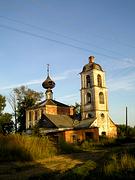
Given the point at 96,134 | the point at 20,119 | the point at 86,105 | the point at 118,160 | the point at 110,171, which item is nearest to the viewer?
the point at 110,171

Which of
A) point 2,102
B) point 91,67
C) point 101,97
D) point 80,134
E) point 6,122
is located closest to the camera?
point 80,134

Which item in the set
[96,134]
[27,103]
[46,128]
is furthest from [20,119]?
[96,134]

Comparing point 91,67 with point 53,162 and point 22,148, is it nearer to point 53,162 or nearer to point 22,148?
point 22,148

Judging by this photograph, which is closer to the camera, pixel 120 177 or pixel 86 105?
pixel 120 177

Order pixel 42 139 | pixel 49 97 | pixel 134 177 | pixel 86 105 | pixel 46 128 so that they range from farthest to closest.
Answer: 1. pixel 49 97
2. pixel 86 105
3. pixel 46 128
4. pixel 42 139
5. pixel 134 177

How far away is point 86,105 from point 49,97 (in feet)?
38.8

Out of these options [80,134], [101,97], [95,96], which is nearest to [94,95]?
[95,96]

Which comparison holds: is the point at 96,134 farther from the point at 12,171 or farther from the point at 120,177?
the point at 120,177

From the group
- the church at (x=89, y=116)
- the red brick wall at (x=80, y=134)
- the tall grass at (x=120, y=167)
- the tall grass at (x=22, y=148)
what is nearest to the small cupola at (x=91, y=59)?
the church at (x=89, y=116)

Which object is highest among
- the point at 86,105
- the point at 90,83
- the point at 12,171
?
the point at 90,83

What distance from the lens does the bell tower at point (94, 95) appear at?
47500 mm

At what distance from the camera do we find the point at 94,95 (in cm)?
4797

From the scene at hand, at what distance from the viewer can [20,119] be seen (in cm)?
6322

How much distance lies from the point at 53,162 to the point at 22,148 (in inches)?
121
